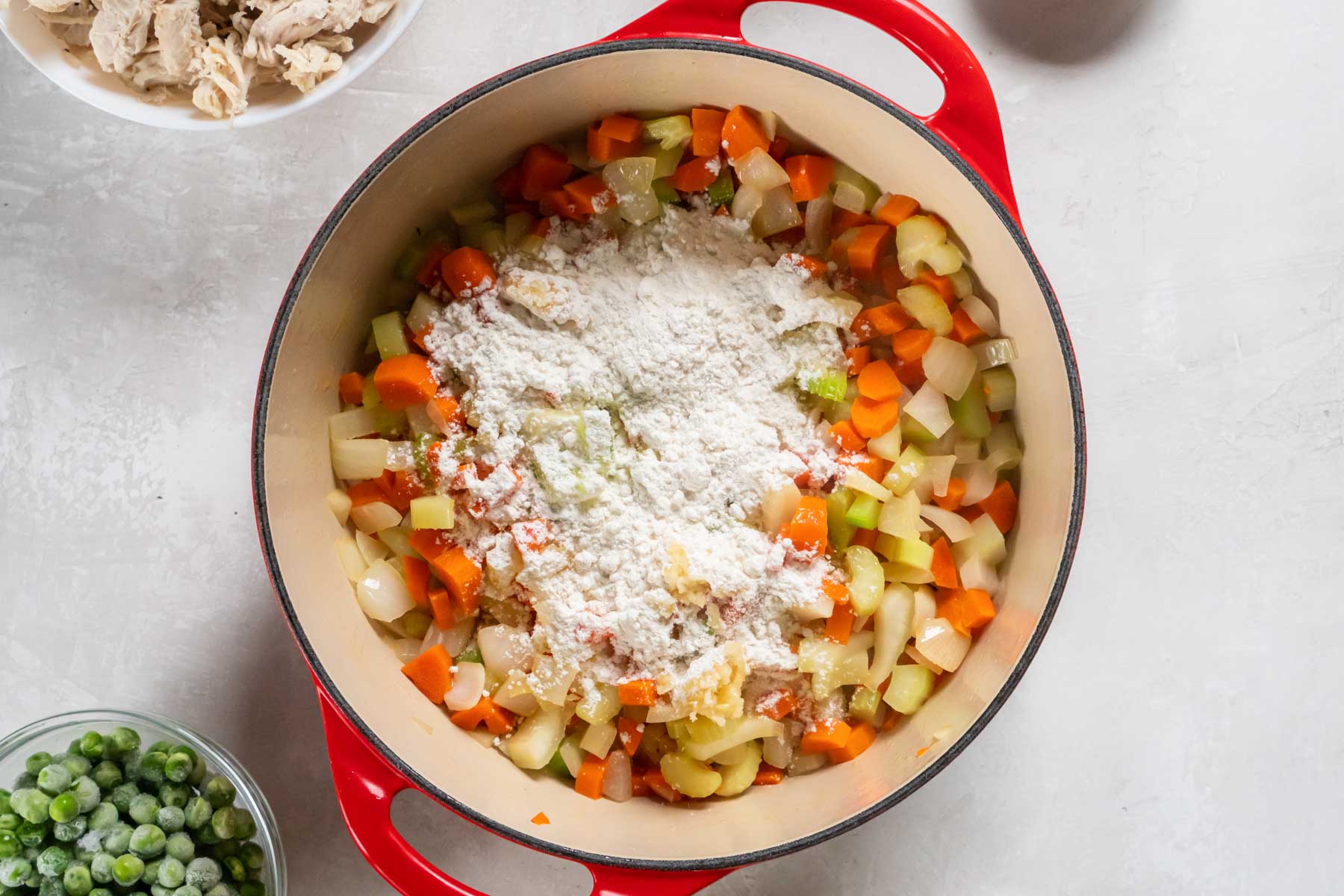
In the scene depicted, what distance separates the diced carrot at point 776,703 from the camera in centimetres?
146

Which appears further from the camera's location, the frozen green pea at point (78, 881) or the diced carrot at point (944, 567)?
the diced carrot at point (944, 567)

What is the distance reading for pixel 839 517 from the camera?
145 centimetres

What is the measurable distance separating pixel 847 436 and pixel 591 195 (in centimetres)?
52

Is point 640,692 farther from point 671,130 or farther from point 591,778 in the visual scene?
point 671,130

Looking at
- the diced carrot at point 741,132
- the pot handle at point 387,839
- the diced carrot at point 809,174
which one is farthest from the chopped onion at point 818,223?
the pot handle at point 387,839

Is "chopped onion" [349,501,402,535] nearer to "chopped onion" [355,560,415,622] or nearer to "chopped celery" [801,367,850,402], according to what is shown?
"chopped onion" [355,560,415,622]

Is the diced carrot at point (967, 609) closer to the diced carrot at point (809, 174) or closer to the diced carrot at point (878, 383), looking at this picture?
the diced carrot at point (878, 383)

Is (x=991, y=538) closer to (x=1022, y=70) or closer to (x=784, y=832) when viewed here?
(x=784, y=832)

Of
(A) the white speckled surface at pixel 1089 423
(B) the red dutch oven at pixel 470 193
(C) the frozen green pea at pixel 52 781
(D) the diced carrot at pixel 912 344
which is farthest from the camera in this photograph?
(A) the white speckled surface at pixel 1089 423

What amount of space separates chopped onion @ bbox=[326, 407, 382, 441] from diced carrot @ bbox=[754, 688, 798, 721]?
2.13 feet

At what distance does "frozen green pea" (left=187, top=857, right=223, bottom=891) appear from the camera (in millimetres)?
1373

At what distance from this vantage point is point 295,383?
4.47ft

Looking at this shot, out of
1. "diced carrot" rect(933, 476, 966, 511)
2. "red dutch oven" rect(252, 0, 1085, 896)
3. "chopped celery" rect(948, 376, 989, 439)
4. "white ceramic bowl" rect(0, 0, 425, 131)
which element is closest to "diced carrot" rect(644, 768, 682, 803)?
"red dutch oven" rect(252, 0, 1085, 896)

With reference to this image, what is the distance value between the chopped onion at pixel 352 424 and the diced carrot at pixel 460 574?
0.53ft
